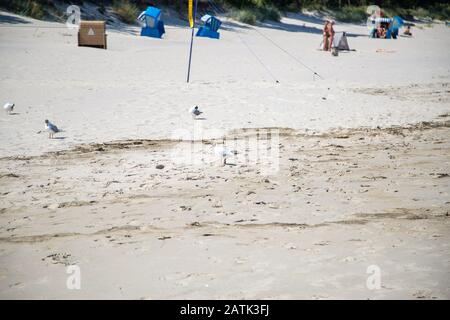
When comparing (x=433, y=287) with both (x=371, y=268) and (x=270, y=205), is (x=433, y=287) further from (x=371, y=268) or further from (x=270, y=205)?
(x=270, y=205)

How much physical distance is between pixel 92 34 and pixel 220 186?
14281 millimetres

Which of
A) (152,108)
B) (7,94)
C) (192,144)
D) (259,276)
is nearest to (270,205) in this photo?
(259,276)

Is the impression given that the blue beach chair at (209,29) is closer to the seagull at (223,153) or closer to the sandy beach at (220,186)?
the sandy beach at (220,186)

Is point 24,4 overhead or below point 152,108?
overhead

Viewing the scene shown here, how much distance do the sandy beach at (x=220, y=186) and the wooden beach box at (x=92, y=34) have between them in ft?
12.2

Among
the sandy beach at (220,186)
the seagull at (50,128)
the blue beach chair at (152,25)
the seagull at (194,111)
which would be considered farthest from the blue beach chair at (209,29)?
the seagull at (50,128)

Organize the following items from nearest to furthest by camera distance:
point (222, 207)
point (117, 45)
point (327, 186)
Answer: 1. point (222, 207)
2. point (327, 186)
3. point (117, 45)

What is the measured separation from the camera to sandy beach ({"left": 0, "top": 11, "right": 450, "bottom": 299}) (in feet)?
16.8

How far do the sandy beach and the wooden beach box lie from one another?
372cm

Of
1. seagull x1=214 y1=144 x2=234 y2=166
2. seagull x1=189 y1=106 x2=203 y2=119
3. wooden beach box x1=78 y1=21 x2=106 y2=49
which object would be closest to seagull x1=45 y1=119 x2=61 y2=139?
seagull x1=189 y1=106 x2=203 y2=119

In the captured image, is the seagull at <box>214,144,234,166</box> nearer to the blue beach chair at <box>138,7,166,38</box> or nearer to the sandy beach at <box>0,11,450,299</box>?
the sandy beach at <box>0,11,450,299</box>

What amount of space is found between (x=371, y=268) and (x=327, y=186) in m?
2.58

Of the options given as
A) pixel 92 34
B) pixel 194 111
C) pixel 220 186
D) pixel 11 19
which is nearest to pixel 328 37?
pixel 92 34

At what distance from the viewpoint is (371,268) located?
5.16 meters
